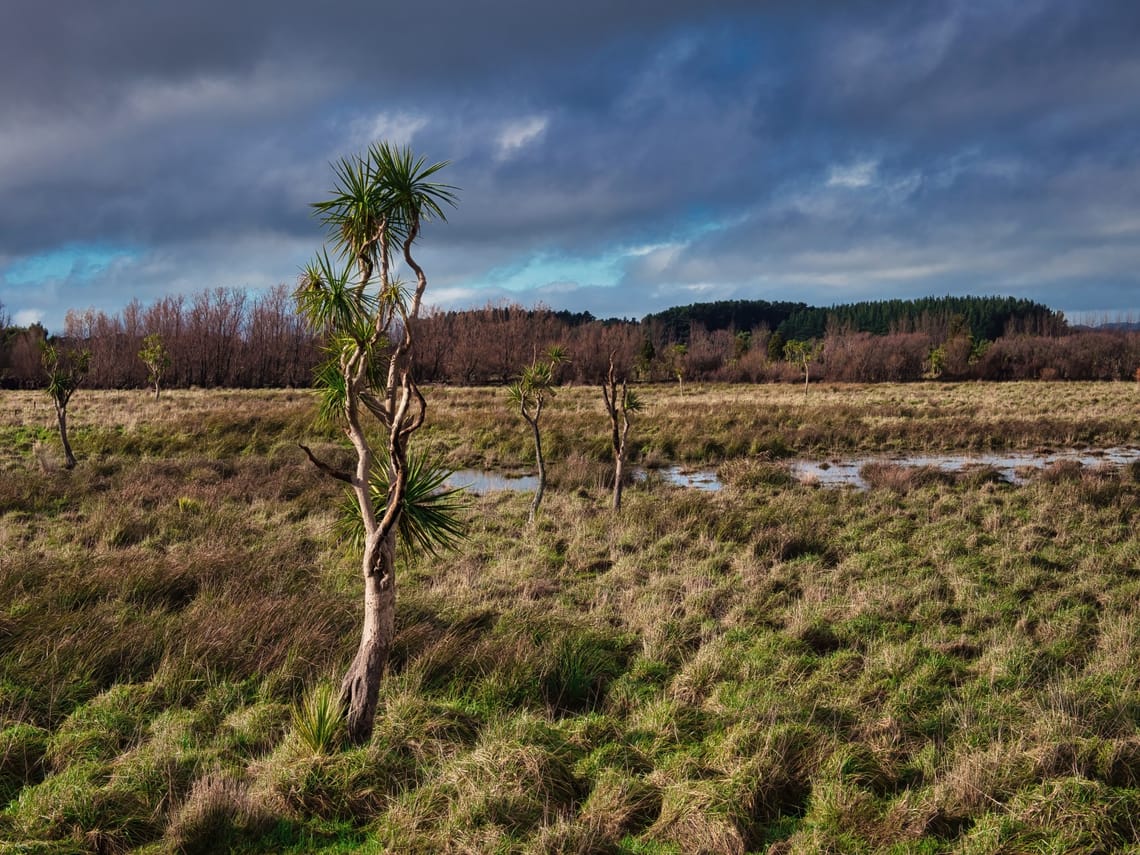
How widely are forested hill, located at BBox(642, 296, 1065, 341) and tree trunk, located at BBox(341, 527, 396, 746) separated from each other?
119 m

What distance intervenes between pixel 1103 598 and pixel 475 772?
25.5 ft

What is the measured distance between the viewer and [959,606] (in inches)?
316

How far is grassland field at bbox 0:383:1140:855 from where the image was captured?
4031mm

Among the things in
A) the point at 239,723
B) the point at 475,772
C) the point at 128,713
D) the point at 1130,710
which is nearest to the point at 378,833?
the point at 475,772

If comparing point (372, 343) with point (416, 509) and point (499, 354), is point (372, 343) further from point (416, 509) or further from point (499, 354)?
point (499, 354)

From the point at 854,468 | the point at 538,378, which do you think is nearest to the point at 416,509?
the point at 538,378

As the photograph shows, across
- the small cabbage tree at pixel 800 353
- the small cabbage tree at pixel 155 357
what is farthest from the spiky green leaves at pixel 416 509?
the small cabbage tree at pixel 800 353

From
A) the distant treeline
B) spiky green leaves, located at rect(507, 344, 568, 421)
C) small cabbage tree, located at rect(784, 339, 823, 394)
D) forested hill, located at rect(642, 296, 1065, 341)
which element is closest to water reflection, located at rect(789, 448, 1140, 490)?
spiky green leaves, located at rect(507, 344, 568, 421)

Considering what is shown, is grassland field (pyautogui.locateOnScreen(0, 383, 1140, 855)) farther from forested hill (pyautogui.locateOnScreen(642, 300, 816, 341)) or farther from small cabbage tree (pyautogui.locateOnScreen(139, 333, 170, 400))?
forested hill (pyautogui.locateOnScreen(642, 300, 816, 341))

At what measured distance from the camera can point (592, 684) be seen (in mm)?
6090

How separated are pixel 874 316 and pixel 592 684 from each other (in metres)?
174

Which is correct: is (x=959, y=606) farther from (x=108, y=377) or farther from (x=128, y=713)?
(x=108, y=377)

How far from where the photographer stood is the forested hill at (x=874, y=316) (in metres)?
141

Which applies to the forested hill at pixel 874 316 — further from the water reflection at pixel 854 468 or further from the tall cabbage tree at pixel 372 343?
the tall cabbage tree at pixel 372 343
